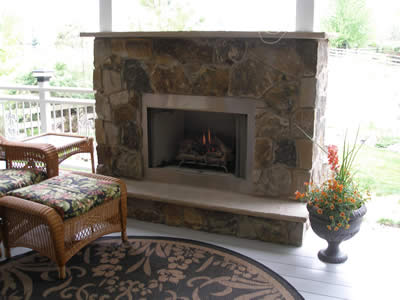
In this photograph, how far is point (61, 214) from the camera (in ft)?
7.89

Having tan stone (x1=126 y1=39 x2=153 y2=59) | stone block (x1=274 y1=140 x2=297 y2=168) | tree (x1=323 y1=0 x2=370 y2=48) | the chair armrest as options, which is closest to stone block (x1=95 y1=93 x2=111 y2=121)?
tan stone (x1=126 y1=39 x2=153 y2=59)

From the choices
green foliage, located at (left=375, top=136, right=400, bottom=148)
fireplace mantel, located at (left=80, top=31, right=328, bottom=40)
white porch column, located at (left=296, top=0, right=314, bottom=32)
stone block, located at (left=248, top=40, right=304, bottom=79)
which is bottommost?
green foliage, located at (left=375, top=136, right=400, bottom=148)

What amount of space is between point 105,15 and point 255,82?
1.32 metres

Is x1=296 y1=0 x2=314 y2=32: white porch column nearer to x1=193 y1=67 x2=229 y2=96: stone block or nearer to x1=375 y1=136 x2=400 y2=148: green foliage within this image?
x1=193 y1=67 x2=229 y2=96: stone block

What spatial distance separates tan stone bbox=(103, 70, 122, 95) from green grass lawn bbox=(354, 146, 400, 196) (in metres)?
2.02

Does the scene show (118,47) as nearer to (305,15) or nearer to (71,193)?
(71,193)

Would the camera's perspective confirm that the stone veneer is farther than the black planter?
Yes

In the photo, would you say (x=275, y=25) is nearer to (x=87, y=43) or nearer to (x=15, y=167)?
(x=15, y=167)

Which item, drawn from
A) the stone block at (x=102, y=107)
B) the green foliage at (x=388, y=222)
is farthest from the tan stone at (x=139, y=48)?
the green foliage at (x=388, y=222)

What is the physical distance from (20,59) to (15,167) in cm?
309

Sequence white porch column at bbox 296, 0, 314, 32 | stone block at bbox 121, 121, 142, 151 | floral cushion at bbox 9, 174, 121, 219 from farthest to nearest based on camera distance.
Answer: stone block at bbox 121, 121, 142, 151, white porch column at bbox 296, 0, 314, 32, floral cushion at bbox 9, 174, 121, 219

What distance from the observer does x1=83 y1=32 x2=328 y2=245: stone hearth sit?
112 inches

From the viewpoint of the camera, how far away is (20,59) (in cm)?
587

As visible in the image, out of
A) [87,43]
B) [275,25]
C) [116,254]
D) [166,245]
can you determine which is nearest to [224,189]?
[166,245]
